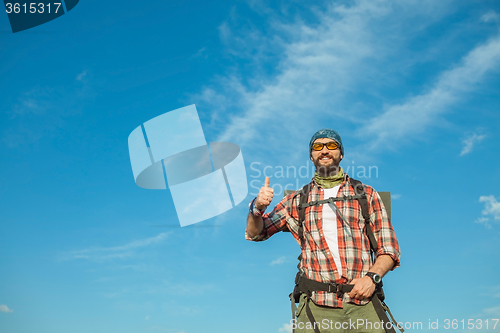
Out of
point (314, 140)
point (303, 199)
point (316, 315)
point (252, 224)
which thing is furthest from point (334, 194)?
point (316, 315)

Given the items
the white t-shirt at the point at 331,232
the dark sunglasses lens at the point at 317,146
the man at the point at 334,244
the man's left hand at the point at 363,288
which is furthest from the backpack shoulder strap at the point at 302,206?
the man's left hand at the point at 363,288

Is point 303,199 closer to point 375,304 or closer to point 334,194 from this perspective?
point 334,194

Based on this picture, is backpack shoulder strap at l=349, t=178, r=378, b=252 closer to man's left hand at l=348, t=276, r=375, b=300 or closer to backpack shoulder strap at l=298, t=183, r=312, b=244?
man's left hand at l=348, t=276, r=375, b=300

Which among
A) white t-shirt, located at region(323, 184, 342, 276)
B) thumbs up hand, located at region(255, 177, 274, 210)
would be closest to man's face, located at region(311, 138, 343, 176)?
white t-shirt, located at region(323, 184, 342, 276)

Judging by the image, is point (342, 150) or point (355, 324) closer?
point (355, 324)

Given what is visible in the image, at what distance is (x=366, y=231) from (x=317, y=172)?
1501mm

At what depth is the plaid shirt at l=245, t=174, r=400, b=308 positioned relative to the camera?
6.87 meters

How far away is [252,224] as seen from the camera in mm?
7508

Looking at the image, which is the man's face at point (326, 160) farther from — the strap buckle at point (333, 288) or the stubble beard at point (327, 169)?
the strap buckle at point (333, 288)

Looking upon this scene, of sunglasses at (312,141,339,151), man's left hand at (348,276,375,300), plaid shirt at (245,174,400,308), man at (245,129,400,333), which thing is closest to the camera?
man's left hand at (348,276,375,300)

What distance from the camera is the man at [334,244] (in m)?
6.72

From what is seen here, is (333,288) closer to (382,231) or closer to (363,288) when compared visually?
(363,288)

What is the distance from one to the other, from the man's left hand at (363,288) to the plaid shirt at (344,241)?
211 mm

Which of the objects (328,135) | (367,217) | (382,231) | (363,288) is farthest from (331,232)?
(328,135)
